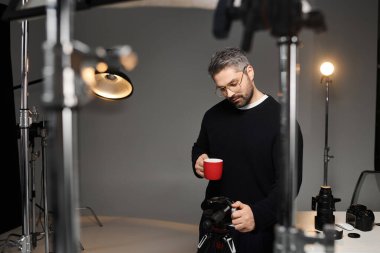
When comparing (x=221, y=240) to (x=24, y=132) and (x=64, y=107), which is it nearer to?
(x=24, y=132)

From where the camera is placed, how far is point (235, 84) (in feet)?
5.71

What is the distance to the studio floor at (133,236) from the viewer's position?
336 centimetres

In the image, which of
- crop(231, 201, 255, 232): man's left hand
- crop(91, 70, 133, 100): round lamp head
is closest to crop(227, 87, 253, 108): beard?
crop(231, 201, 255, 232): man's left hand

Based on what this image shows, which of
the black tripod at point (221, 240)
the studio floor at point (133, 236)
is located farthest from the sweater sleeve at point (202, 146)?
the studio floor at point (133, 236)

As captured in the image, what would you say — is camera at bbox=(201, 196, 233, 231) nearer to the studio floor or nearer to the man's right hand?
the man's right hand

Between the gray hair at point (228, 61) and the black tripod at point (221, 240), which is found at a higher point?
the gray hair at point (228, 61)

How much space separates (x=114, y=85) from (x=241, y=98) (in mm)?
774

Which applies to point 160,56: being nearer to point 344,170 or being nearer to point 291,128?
A: point 344,170

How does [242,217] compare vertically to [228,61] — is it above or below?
below

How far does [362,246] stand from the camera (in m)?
1.54

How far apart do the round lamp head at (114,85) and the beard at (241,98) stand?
0.66 m

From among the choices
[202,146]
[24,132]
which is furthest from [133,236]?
[24,132]

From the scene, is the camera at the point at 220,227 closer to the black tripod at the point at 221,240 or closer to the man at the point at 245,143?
the black tripod at the point at 221,240

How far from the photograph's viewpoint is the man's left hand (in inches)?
56.2
